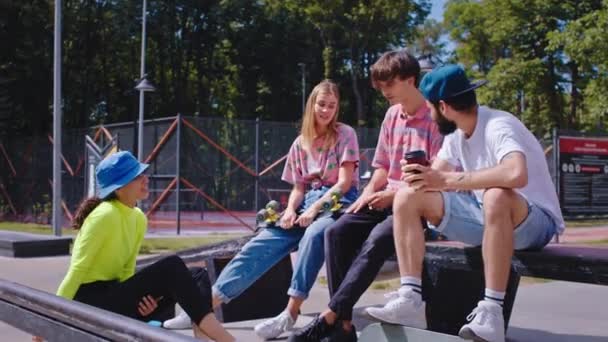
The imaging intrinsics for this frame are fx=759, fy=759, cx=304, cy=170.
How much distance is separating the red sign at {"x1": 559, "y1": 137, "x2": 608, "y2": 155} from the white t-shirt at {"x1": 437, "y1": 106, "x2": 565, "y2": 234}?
1526 cm

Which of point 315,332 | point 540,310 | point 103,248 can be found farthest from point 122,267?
point 540,310

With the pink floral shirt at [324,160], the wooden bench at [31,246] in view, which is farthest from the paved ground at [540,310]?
the wooden bench at [31,246]

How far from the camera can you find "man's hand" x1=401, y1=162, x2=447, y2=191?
3.71 metres

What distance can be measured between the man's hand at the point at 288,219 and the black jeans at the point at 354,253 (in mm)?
696

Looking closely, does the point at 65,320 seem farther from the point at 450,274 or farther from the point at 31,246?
the point at 31,246

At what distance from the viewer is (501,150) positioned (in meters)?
3.65

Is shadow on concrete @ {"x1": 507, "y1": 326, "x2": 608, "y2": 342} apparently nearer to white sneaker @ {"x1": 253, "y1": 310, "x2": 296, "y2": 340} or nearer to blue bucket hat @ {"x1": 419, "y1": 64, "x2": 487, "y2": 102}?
white sneaker @ {"x1": 253, "y1": 310, "x2": 296, "y2": 340}

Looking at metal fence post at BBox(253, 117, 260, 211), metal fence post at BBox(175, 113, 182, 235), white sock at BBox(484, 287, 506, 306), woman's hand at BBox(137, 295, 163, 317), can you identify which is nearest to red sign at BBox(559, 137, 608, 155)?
metal fence post at BBox(253, 117, 260, 211)

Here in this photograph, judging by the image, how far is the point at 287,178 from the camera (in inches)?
218

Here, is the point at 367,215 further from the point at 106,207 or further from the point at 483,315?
the point at 106,207

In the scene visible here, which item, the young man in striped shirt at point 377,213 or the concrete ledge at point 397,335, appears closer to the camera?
the concrete ledge at point 397,335

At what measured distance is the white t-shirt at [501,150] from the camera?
3707mm

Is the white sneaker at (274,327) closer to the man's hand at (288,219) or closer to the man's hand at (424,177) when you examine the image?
the man's hand at (288,219)

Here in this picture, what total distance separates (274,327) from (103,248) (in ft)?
4.70
